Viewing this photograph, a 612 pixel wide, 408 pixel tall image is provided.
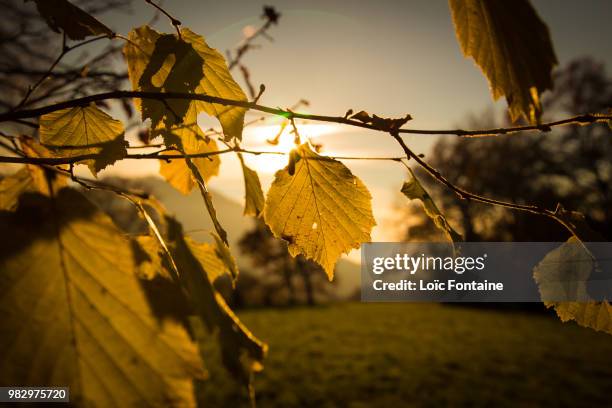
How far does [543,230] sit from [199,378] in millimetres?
20475

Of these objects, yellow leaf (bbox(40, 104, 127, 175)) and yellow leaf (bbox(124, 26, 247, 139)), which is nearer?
yellow leaf (bbox(124, 26, 247, 139))

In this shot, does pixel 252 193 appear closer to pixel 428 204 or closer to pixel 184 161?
pixel 184 161

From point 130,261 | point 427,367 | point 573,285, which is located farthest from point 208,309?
point 427,367

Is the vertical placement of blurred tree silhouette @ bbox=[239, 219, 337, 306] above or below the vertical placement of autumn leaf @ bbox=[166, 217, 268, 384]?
above

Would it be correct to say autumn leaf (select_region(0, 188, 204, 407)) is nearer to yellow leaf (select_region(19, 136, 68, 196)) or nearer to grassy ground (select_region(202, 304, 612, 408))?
yellow leaf (select_region(19, 136, 68, 196))

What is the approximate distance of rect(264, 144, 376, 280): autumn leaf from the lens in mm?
894

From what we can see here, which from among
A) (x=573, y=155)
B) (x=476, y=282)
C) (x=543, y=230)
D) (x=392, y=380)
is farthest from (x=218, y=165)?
(x=573, y=155)

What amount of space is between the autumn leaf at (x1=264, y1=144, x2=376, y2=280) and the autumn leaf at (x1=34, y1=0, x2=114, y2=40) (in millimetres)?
447

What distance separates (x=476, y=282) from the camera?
1708 cm

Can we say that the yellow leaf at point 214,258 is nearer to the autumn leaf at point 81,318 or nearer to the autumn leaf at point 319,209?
the autumn leaf at point 319,209

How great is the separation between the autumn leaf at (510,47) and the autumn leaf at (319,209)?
1.16 ft

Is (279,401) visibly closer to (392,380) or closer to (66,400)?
Result: (392,380)

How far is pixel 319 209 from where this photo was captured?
38.9 inches

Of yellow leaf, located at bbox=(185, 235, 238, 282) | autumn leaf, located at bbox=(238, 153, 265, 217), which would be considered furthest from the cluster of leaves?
yellow leaf, located at bbox=(185, 235, 238, 282)
